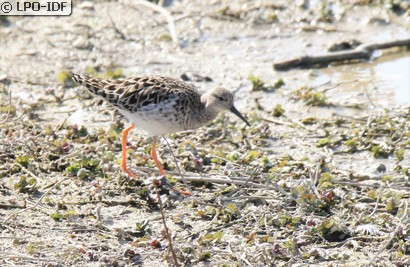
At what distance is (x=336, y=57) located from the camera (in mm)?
11617

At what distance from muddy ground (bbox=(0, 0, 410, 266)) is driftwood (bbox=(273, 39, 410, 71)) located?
143 mm

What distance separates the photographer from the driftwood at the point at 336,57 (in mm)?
11516

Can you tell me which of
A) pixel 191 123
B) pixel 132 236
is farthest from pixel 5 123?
pixel 132 236

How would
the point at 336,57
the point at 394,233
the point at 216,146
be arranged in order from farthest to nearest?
the point at 336,57 < the point at 216,146 < the point at 394,233

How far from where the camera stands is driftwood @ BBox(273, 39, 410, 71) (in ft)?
37.8

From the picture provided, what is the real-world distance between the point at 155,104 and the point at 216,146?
1058 mm

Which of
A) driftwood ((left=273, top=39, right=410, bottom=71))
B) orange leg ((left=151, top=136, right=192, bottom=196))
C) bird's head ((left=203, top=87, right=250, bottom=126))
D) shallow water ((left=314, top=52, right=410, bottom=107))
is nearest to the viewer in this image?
orange leg ((left=151, top=136, right=192, bottom=196))

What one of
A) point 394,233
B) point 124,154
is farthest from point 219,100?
point 394,233

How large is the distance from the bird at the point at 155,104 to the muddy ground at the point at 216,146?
346 millimetres

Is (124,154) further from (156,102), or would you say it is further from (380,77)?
(380,77)

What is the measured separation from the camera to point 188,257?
6.84 meters

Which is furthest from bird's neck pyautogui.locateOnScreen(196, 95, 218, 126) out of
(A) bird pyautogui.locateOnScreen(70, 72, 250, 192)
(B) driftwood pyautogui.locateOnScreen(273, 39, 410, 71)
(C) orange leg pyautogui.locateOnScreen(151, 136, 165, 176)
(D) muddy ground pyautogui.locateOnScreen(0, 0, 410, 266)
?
(B) driftwood pyautogui.locateOnScreen(273, 39, 410, 71)

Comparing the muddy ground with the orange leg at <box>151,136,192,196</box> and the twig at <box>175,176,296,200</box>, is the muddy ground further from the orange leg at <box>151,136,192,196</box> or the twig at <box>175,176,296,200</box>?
the orange leg at <box>151,136,192,196</box>

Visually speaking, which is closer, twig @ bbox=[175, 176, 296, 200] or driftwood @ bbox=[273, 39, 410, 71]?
Result: twig @ bbox=[175, 176, 296, 200]
